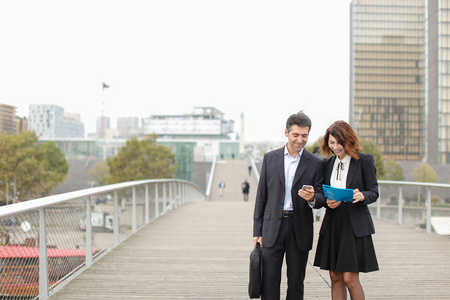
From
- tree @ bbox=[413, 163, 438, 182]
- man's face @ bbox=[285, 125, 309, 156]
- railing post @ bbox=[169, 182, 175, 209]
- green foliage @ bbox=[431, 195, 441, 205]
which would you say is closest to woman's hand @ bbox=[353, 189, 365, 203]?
man's face @ bbox=[285, 125, 309, 156]

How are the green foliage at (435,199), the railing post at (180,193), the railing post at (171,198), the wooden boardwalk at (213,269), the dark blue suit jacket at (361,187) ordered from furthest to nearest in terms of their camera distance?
the railing post at (180,193) < the railing post at (171,198) < the green foliage at (435,199) < the wooden boardwalk at (213,269) < the dark blue suit jacket at (361,187)

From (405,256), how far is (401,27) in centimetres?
10361

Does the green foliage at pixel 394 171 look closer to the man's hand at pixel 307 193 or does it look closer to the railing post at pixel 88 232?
the railing post at pixel 88 232

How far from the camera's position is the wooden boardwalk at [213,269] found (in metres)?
4.52

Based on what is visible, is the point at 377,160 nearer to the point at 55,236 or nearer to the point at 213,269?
the point at 213,269

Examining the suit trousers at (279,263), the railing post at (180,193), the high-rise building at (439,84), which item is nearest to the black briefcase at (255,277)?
the suit trousers at (279,263)

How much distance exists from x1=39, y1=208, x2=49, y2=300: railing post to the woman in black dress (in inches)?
95.0

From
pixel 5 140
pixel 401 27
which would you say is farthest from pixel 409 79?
pixel 5 140

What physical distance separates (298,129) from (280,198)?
1.66 feet

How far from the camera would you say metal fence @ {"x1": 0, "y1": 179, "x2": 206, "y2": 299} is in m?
3.38

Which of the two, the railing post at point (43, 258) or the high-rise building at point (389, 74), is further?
the high-rise building at point (389, 74)

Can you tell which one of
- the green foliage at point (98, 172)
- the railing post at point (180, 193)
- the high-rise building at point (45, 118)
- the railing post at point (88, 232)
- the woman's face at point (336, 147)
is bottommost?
the green foliage at point (98, 172)

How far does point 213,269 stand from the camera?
5551mm

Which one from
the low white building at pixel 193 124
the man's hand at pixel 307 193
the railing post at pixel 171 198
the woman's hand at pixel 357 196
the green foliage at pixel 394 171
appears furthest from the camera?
the low white building at pixel 193 124
